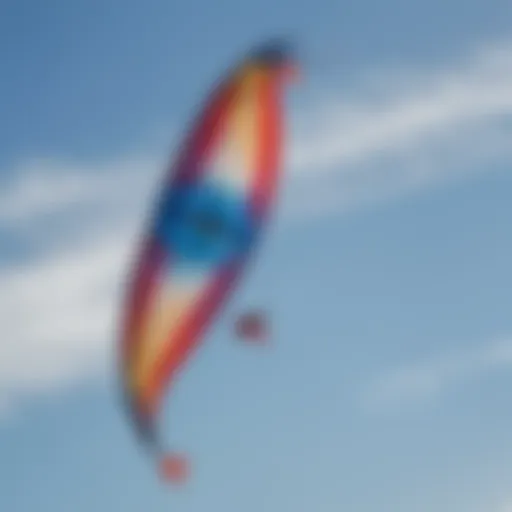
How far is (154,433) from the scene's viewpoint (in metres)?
40.3

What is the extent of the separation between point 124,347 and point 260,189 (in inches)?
220

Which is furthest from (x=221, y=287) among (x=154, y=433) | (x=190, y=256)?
(x=154, y=433)

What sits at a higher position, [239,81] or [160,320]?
[239,81]

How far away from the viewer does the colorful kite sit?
132ft

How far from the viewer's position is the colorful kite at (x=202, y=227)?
40.1 metres

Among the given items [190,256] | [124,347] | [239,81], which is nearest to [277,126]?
[239,81]

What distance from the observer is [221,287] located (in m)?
41.6

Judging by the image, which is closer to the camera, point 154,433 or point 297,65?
point 297,65

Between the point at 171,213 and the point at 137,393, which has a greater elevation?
the point at 171,213

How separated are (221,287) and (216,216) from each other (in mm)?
1919

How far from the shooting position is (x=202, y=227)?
41.0 metres

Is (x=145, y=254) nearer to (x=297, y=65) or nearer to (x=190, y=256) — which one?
(x=190, y=256)

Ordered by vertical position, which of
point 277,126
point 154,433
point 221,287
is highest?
point 277,126

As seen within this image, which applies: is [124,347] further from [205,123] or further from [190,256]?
[205,123]
